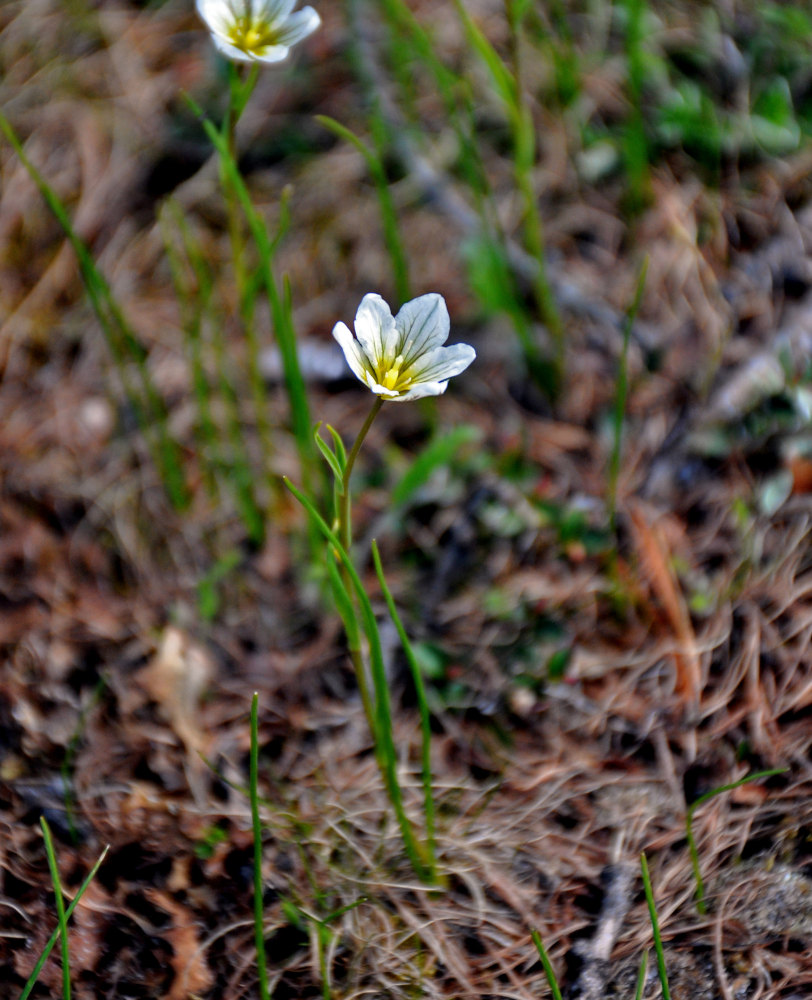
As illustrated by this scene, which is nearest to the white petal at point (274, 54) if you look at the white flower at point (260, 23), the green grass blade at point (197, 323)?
the white flower at point (260, 23)

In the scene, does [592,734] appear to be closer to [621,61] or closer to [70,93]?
[621,61]

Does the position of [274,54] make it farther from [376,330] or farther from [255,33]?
[376,330]

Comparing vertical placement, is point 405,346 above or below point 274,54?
below

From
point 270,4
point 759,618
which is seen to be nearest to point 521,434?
point 759,618

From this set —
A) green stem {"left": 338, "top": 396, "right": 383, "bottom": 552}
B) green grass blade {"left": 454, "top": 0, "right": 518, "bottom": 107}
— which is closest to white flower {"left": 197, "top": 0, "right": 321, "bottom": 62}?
green grass blade {"left": 454, "top": 0, "right": 518, "bottom": 107}

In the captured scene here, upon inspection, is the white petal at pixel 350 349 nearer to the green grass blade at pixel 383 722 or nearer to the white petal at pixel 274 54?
the green grass blade at pixel 383 722

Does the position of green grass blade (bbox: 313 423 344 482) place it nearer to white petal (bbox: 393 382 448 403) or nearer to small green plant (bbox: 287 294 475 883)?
small green plant (bbox: 287 294 475 883)

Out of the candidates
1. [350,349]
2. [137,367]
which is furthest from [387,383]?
[137,367]
